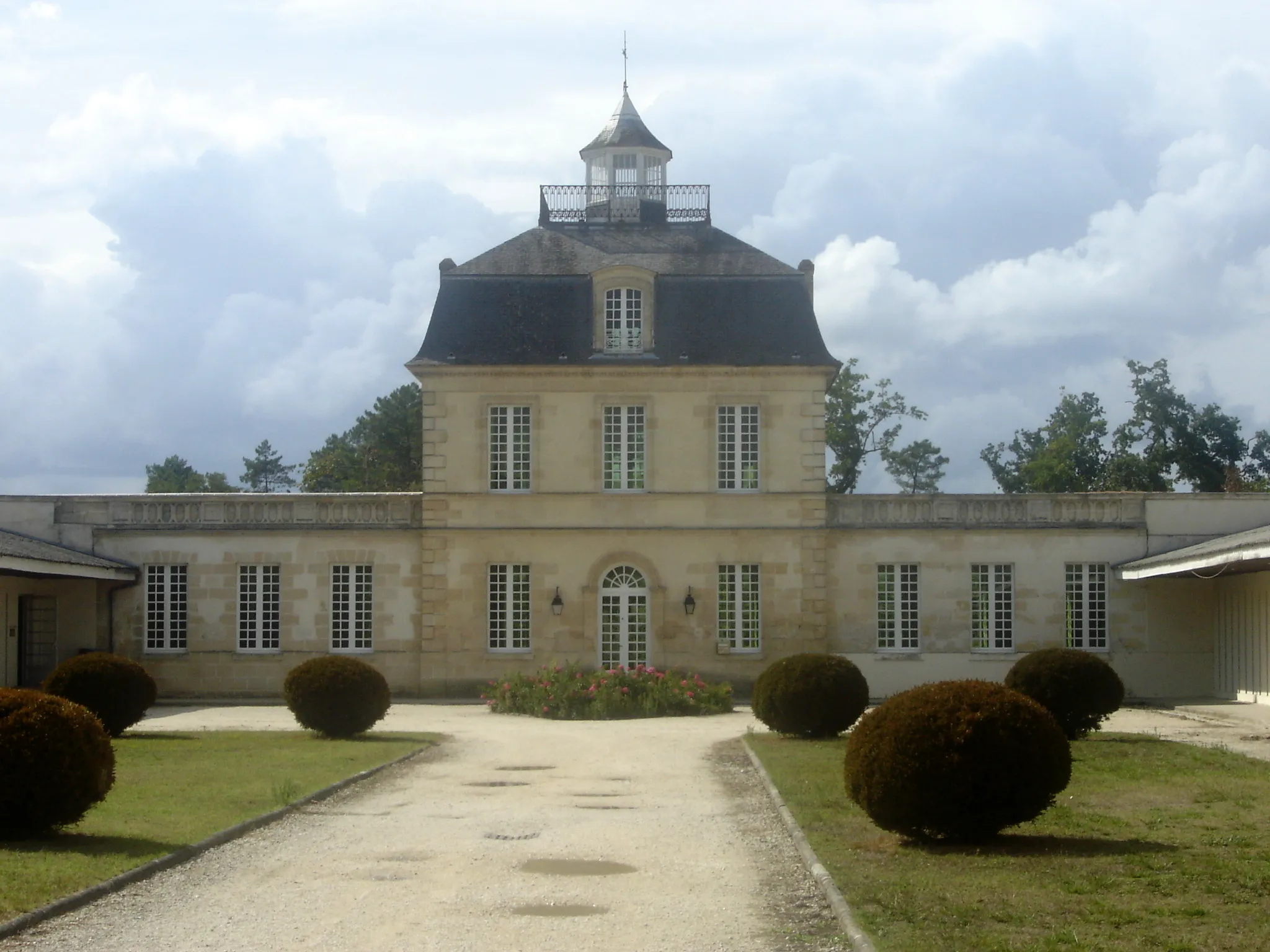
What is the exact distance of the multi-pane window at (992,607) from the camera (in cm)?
3428

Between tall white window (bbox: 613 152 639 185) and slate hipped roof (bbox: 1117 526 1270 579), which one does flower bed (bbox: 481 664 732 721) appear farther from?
tall white window (bbox: 613 152 639 185)

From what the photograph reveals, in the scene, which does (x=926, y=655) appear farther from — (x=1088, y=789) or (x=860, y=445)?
(x=860, y=445)

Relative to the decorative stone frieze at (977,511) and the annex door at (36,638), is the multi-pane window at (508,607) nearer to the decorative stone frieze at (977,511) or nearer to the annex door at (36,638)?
the decorative stone frieze at (977,511)

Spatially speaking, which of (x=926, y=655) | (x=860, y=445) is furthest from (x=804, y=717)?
(x=860, y=445)

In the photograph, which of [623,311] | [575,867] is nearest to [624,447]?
[623,311]

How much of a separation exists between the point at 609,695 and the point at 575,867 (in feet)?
57.8

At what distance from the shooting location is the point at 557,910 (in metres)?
10.3

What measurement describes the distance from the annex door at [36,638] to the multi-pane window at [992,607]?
20199 millimetres

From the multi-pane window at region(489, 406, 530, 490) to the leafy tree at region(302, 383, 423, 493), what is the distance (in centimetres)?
3181

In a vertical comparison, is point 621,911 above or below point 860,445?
below

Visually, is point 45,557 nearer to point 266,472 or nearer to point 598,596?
point 598,596

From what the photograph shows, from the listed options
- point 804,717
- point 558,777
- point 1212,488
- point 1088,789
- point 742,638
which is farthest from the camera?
point 1212,488

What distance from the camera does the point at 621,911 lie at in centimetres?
1023

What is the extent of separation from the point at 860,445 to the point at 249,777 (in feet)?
146
